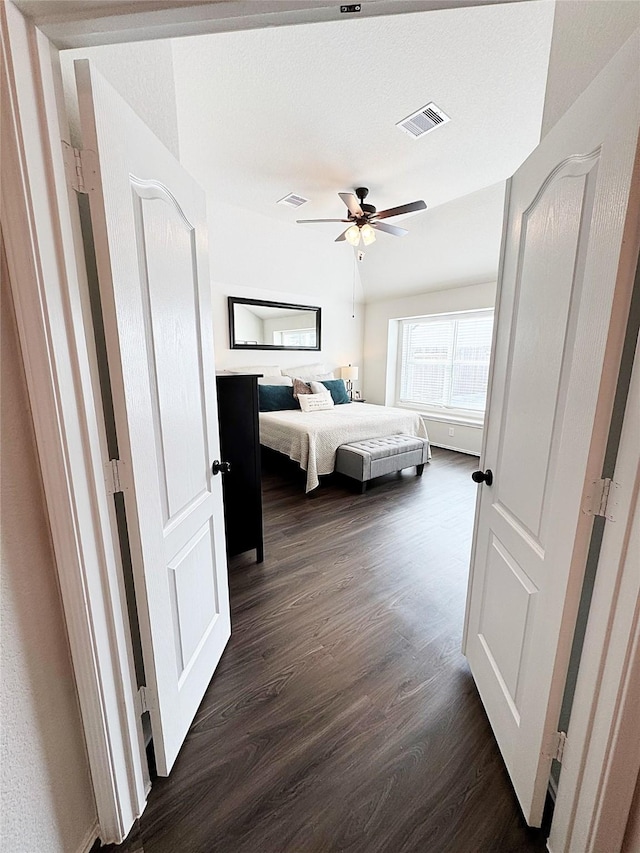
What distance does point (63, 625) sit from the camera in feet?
2.84

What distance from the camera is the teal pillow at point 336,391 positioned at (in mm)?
5219

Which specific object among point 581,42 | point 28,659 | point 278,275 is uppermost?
point 278,275

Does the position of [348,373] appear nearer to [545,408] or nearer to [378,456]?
[378,456]

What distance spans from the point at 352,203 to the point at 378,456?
236cm

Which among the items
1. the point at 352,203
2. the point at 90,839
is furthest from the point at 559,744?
the point at 352,203

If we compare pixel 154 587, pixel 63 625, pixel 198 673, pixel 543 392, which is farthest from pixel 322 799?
pixel 543 392

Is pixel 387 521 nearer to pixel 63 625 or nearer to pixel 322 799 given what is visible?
pixel 322 799

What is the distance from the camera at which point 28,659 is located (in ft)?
2.55

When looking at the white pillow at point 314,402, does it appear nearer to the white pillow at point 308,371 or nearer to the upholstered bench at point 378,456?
the white pillow at point 308,371

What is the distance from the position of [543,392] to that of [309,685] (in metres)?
1.49

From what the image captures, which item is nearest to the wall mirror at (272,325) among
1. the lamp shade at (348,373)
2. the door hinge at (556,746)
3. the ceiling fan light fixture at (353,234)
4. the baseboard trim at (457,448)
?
the lamp shade at (348,373)

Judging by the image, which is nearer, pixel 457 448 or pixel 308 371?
pixel 457 448

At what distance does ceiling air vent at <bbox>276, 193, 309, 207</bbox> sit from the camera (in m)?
3.58

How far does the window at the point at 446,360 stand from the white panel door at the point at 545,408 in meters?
4.08
